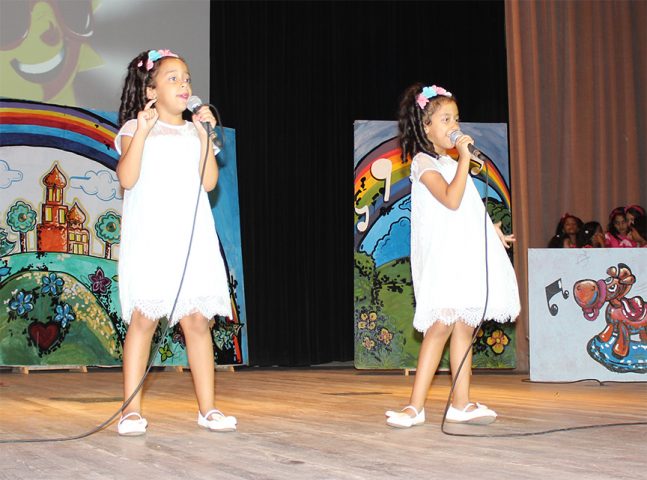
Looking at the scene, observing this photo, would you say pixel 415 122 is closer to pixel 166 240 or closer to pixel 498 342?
pixel 166 240

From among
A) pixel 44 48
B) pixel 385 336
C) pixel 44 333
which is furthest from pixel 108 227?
pixel 385 336

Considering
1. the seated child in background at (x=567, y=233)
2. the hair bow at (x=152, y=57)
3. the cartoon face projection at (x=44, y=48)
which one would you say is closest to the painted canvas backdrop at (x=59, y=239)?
the cartoon face projection at (x=44, y=48)

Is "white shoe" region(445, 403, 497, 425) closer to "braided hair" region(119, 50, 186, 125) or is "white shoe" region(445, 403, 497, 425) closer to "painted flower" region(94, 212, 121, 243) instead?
"braided hair" region(119, 50, 186, 125)

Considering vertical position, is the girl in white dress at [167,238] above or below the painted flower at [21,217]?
below

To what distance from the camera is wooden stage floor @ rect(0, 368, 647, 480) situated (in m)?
1.88

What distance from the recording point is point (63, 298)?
538 centimetres

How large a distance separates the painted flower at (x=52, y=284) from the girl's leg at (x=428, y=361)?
3.24 metres

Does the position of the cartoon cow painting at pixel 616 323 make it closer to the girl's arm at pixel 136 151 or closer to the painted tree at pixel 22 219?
the girl's arm at pixel 136 151

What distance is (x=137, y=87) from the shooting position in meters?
2.74

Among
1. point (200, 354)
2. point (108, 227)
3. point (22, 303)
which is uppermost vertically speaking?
point (108, 227)

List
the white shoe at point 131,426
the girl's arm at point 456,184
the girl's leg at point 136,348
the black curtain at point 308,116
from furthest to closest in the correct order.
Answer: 1. the black curtain at point 308,116
2. the girl's arm at point 456,184
3. the girl's leg at point 136,348
4. the white shoe at point 131,426

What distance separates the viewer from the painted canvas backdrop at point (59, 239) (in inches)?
209

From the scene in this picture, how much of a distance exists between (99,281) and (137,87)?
9.65 ft

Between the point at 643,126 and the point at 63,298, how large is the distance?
4.62 metres
